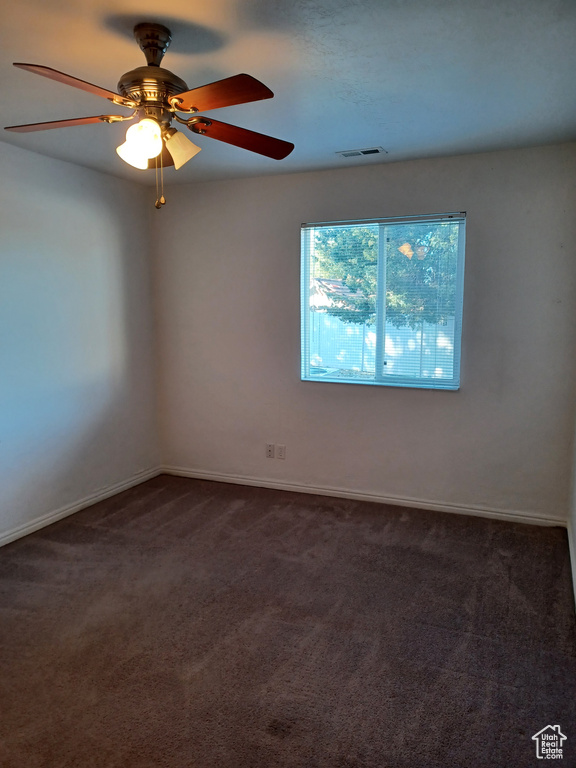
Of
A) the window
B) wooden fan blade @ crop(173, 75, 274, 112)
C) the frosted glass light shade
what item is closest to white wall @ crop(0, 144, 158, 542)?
the window

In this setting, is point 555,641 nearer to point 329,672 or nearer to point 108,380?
point 329,672

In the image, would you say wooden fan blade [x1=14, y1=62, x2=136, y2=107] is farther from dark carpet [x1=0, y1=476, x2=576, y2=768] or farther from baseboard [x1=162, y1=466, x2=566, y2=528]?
baseboard [x1=162, y1=466, x2=566, y2=528]

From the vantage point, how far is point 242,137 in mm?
2008

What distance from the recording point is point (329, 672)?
204 centimetres

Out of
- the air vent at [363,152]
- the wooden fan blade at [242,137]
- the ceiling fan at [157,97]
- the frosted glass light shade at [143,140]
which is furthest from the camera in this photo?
the air vent at [363,152]

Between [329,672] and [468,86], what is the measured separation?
252cm

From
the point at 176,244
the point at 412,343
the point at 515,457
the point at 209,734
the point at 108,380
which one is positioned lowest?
the point at 209,734

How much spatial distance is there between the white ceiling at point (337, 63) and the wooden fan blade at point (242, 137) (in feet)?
0.96

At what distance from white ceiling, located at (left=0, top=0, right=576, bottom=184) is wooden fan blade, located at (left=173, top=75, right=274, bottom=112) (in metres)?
0.28

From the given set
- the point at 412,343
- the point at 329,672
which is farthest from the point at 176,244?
the point at 329,672

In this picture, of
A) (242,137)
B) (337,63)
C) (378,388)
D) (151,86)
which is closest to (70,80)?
(151,86)

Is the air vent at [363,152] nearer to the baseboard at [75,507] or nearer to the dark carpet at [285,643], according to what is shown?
the dark carpet at [285,643]

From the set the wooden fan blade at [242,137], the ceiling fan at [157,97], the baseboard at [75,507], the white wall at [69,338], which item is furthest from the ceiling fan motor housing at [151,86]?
the baseboard at [75,507]

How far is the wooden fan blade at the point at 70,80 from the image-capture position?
1.50 m
